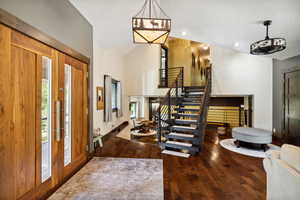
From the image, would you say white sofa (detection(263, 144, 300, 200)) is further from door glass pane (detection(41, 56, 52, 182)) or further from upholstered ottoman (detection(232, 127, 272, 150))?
door glass pane (detection(41, 56, 52, 182))

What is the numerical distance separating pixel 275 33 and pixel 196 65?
20.7 ft

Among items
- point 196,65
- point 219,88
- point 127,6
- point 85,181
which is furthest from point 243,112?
point 85,181

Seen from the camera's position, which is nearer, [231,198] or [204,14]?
[231,198]

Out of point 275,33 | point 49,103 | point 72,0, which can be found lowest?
point 49,103

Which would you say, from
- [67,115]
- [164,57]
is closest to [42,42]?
[67,115]

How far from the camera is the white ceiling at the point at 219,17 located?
256 cm

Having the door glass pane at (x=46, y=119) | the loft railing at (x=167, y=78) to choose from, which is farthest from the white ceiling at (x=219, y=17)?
the loft railing at (x=167, y=78)

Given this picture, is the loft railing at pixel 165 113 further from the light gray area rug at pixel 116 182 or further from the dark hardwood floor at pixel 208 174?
the light gray area rug at pixel 116 182

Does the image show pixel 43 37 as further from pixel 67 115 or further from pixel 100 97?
pixel 100 97

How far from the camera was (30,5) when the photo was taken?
1.85 metres

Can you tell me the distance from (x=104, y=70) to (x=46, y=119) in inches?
131

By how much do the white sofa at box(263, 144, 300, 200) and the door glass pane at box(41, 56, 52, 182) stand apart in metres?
2.93

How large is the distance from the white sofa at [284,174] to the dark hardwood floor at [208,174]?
60 centimetres

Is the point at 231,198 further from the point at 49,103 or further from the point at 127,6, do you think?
the point at 127,6
